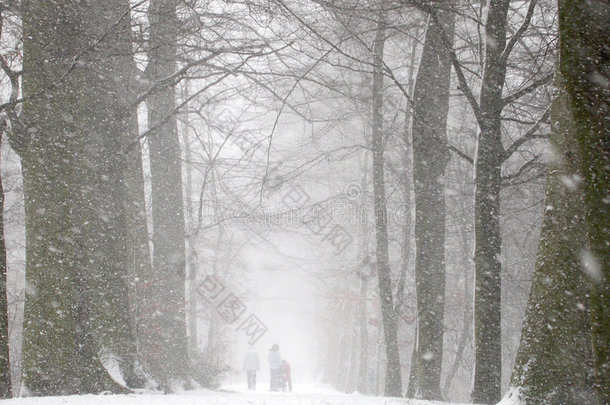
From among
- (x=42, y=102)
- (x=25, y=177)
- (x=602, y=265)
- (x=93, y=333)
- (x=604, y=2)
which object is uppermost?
(x=42, y=102)

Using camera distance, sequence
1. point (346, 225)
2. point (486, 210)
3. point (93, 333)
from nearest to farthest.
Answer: point (486, 210), point (93, 333), point (346, 225)

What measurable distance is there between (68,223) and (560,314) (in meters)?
4.82

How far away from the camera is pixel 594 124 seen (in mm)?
3287

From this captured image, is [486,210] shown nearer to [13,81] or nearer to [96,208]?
[96,208]

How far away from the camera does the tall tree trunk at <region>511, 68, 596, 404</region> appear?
412cm

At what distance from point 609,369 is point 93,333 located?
18.4 ft

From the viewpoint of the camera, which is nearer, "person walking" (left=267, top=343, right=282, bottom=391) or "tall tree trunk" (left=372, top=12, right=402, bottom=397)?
"tall tree trunk" (left=372, top=12, right=402, bottom=397)

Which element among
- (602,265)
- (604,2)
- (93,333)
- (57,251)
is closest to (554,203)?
Answer: (602,265)

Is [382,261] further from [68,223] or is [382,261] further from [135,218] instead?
[68,223]

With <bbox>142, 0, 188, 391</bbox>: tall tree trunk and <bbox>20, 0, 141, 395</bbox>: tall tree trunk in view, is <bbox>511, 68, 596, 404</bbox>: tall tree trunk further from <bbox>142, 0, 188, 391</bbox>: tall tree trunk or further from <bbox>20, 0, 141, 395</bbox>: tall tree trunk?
<bbox>142, 0, 188, 391</bbox>: tall tree trunk

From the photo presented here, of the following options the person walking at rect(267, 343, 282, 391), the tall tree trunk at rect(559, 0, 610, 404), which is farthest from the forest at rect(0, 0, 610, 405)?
the person walking at rect(267, 343, 282, 391)

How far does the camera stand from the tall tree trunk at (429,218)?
7.10 meters

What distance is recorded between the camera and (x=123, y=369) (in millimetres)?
6871

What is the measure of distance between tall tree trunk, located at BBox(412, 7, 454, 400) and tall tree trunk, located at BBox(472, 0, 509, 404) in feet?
3.12
